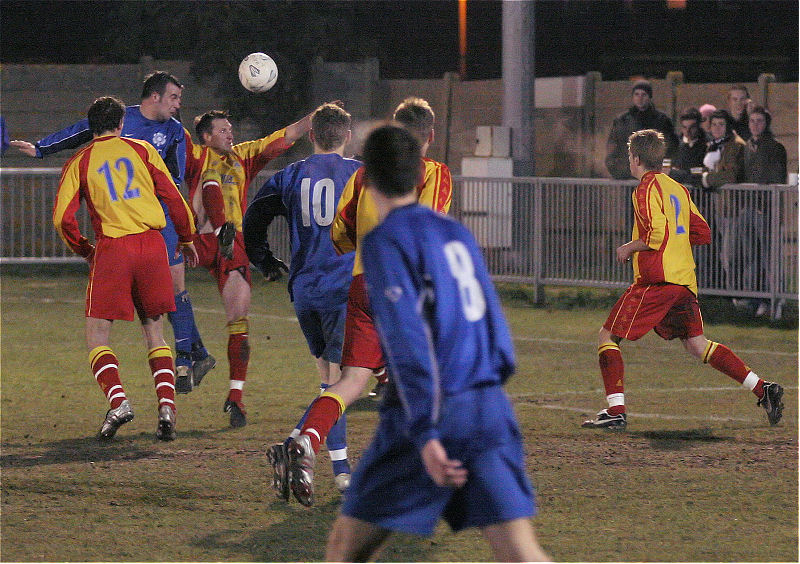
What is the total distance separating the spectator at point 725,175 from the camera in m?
13.7

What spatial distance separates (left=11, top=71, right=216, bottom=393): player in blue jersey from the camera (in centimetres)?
908

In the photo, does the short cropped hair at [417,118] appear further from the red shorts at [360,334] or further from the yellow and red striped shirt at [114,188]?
the yellow and red striped shirt at [114,188]

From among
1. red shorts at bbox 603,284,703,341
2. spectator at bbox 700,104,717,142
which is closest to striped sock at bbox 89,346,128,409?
red shorts at bbox 603,284,703,341

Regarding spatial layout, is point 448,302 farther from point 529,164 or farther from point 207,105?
point 207,105

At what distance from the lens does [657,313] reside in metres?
8.61

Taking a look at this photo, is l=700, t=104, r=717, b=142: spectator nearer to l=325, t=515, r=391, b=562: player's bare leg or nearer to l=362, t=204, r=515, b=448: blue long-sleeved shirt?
l=362, t=204, r=515, b=448: blue long-sleeved shirt

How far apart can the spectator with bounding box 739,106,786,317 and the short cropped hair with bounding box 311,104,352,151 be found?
765 centimetres

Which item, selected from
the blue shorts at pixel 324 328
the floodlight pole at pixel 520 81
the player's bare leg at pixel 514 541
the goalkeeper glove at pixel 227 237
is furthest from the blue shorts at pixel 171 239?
the floodlight pole at pixel 520 81

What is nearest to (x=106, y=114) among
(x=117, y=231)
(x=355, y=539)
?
(x=117, y=231)

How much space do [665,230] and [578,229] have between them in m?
6.32

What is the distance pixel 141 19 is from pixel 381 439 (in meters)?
18.4

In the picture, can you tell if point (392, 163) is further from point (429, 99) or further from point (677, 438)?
point (429, 99)

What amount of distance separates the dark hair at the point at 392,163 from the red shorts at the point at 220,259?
5.20 meters

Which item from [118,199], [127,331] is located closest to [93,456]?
[118,199]
